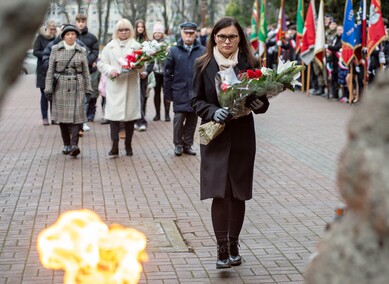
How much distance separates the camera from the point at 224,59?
6.32 m

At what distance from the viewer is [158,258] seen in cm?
662

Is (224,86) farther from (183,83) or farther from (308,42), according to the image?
(308,42)

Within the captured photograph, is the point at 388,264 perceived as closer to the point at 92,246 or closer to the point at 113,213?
the point at 92,246

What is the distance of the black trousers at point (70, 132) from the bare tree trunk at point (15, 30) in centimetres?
1035

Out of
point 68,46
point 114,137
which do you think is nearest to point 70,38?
point 68,46

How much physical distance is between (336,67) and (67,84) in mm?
12272

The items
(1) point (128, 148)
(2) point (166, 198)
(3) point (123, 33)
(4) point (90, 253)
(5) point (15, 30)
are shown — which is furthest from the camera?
(1) point (128, 148)

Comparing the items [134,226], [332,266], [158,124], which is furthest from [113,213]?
[158,124]

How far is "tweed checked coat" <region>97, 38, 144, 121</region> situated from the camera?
12.0 m

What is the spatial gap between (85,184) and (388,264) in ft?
27.1

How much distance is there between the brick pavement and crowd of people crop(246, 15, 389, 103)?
4.65m

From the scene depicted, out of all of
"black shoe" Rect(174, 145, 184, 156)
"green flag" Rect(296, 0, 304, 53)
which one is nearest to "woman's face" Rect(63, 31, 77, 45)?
"black shoe" Rect(174, 145, 184, 156)

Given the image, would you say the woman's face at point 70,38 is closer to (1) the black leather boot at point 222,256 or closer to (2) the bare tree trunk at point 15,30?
(1) the black leather boot at point 222,256

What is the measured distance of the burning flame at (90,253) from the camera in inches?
193
